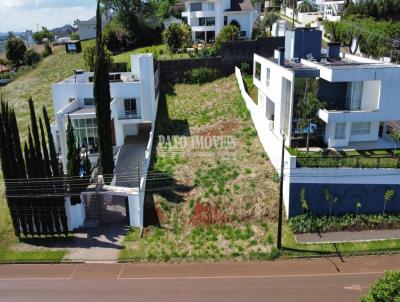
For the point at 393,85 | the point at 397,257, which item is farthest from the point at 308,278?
the point at 393,85

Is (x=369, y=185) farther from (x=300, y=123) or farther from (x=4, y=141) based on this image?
(x=4, y=141)

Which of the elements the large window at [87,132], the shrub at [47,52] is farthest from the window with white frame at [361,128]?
the shrub at [47,52]

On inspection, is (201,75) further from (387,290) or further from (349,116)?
(387,290)

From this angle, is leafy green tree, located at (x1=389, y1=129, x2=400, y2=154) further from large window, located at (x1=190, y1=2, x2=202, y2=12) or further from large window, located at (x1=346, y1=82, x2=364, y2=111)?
large window, located at (x1=190, y1=2, x2=202, y2=12)

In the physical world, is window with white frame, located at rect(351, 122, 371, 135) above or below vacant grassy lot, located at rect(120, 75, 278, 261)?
above

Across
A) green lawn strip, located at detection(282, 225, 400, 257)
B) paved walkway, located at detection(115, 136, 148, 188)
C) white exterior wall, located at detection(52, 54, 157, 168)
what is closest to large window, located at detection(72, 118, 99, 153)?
white exterior wall, located at detection(52, 54, 157, 168)

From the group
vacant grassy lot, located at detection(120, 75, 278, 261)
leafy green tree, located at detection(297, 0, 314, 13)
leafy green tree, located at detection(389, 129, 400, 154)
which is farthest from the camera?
leafy green tree, located at detection(297, 0, 314, 13)

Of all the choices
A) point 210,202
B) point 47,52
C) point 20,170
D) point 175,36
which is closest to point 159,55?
point 175,36

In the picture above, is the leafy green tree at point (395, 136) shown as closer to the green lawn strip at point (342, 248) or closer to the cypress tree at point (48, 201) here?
the green lawn strip at point (342, 248)
